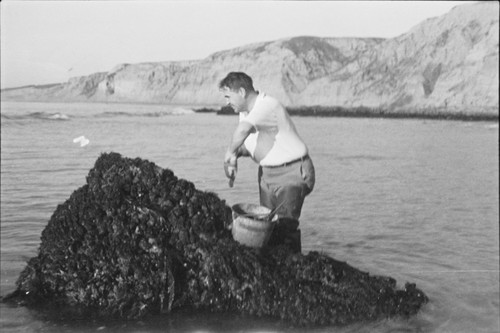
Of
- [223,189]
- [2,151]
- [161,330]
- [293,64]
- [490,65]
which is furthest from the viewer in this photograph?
[293,64]

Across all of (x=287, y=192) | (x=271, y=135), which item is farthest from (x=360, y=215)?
(x=271, y=135)

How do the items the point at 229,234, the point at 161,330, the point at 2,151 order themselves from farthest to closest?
1. the point at 2,151
2. the point at 229,234
3. the point at 161,330

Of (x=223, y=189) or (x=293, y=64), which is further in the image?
(x=293, y=64)

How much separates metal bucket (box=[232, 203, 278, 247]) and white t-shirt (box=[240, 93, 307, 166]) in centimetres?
43

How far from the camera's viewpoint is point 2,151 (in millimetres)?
18484

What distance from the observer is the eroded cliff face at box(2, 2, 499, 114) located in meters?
70.4

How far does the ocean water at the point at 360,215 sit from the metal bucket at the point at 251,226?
661 mm

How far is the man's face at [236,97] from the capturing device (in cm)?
491

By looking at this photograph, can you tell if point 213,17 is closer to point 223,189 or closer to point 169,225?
point 169,225

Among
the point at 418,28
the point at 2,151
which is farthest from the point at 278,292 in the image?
the point at 418,28

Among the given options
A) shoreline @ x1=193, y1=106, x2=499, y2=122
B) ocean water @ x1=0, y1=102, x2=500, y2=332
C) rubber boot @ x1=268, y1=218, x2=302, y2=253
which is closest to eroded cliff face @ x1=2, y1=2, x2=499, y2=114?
shoreline @ x1=193, y1=106, x2=499, y2=122

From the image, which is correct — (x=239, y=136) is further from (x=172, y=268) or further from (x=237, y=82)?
(x=172, y=268)

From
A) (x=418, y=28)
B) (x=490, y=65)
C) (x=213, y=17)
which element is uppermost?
(x=418, y=28)

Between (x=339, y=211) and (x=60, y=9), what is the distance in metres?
5.87
